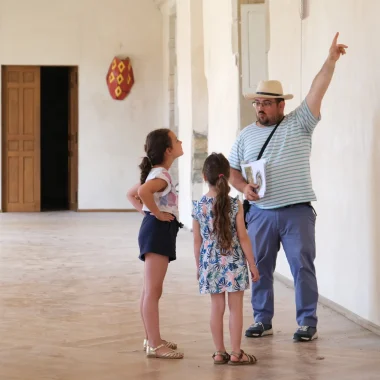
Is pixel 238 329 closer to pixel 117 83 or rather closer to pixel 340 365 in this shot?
pixel 340 365

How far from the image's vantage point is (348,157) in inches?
229

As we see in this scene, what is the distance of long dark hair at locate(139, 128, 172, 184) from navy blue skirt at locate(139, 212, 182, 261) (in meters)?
0.22

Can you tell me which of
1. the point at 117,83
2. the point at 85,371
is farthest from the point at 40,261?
the point at 117,83

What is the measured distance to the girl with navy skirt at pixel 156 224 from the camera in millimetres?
4605

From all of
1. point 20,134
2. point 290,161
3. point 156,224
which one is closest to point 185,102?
point 20,134

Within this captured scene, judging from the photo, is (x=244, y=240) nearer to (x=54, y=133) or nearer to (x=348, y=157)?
(x=348, y=157)

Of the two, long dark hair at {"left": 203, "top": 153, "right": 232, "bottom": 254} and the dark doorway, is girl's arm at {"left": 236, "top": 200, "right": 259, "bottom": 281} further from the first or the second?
the dark doorway

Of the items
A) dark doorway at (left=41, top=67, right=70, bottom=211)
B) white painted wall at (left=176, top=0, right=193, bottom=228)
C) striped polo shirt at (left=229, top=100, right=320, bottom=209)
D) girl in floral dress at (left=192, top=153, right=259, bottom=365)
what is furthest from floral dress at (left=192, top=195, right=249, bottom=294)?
dark doorway at (left=41, top=67, right=70, bottom=211)

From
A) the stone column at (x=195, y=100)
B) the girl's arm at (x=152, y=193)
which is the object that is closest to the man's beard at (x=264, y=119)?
the girl's arm at (x=152, y=193)

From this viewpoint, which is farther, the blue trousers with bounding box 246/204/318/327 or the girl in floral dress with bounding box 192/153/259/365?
the blue trousers with bounding box 246/204/318/327

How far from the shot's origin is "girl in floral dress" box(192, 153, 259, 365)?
4496 millimetres

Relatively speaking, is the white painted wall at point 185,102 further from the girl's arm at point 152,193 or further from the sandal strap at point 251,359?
the sandal strap at point 251,359

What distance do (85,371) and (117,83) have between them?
1236 cm

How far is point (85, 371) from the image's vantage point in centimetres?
444
